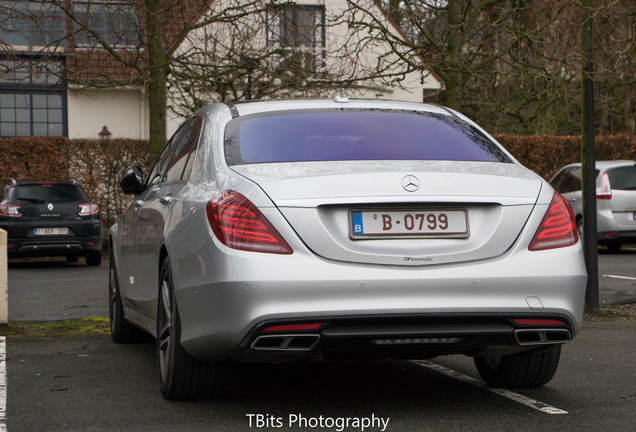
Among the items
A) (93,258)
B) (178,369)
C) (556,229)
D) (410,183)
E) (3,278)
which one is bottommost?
(93,258)

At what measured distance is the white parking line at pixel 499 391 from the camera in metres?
5.58

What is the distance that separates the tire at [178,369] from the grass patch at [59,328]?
3403 millimetres

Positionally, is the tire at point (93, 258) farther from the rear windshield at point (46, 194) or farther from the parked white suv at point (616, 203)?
the parked white suv at point (616, 203)

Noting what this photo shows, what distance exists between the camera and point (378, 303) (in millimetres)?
4926

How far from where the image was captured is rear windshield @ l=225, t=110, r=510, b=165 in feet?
18.5

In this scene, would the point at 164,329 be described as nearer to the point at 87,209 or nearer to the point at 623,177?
the point at 87,209

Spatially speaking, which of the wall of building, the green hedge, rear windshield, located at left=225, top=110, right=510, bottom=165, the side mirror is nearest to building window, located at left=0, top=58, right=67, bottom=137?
the wall of building

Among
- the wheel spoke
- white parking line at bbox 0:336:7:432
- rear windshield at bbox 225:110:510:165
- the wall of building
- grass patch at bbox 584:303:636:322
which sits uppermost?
the wall of building

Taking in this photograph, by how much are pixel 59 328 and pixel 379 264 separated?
527 cm

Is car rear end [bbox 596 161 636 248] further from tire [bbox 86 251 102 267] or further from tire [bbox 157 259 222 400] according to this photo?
tire [bbox 157 259 222 400]

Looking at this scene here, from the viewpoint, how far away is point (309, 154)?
5.60m

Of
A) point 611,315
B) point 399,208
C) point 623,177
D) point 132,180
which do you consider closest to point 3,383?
point 132,180

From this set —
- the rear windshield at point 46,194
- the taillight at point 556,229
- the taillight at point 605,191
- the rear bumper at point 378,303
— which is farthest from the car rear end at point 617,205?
the rear bumper at point 378,303

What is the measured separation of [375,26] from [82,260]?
873 cm
